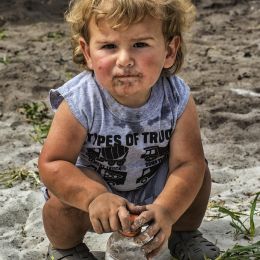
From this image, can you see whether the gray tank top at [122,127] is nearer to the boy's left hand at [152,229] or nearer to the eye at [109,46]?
the eye at [109,46]

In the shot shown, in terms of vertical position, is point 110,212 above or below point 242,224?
above

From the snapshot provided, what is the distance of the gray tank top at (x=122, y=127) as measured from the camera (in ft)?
8.84

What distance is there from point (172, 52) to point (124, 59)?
340 mm

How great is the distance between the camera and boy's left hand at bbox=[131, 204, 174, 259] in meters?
2.36

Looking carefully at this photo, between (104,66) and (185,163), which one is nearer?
(104,66)

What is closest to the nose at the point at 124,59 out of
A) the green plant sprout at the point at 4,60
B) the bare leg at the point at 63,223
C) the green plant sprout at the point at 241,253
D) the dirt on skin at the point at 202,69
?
the bare leg at the point at 63,223

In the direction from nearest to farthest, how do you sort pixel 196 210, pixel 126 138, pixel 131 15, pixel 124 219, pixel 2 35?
pixel 124 219 < pixel 131 15 < pixel 126 138 < pixel 196 210 < pixel 2 35

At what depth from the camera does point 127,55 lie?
2.50m

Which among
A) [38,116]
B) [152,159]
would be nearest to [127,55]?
[152,159]

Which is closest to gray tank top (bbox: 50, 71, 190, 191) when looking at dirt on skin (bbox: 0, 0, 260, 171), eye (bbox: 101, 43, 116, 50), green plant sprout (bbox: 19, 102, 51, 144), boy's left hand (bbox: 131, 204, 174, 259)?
eye (bbox: 101, 43, 116, 50)

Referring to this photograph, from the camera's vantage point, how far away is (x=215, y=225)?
3.18m

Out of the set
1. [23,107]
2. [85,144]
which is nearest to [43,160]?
[85,144]

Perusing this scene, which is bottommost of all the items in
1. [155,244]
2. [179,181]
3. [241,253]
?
[241,253]

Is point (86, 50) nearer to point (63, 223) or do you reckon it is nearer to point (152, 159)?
point (152, 159)
